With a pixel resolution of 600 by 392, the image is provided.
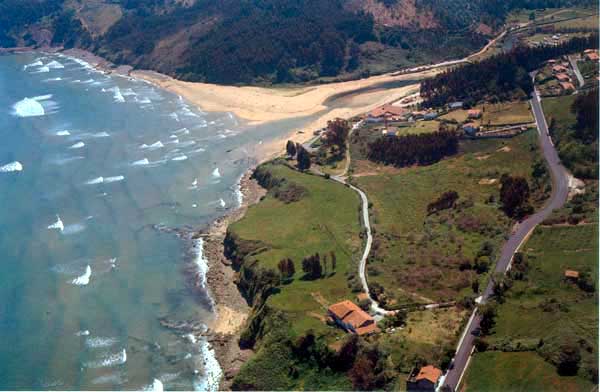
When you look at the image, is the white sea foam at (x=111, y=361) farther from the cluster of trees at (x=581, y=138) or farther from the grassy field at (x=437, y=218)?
the cluster of trees at (x=581, y=138)

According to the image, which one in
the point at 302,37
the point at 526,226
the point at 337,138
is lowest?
the point at 526,226

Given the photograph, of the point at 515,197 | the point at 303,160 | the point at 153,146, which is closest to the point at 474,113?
the point at 303,160

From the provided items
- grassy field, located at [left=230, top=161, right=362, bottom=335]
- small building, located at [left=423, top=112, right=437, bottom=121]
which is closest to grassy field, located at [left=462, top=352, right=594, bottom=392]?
grassy field, located at [left=230, top=161, right=362, bottom=335]

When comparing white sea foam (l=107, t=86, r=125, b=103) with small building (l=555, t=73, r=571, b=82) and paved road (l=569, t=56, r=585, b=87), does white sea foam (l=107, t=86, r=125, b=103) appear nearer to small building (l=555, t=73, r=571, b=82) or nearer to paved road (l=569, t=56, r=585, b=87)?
small building (l=555, t=73, r=571, b=82)

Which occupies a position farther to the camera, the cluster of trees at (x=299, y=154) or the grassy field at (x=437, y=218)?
the cluster of trees at (x=299, y=154)

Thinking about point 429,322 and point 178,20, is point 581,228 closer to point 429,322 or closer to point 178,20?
point 429,322

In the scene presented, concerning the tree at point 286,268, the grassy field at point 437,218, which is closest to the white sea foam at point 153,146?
the grassy field at point 437,218

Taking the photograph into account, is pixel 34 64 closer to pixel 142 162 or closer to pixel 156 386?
pixel 142 162
